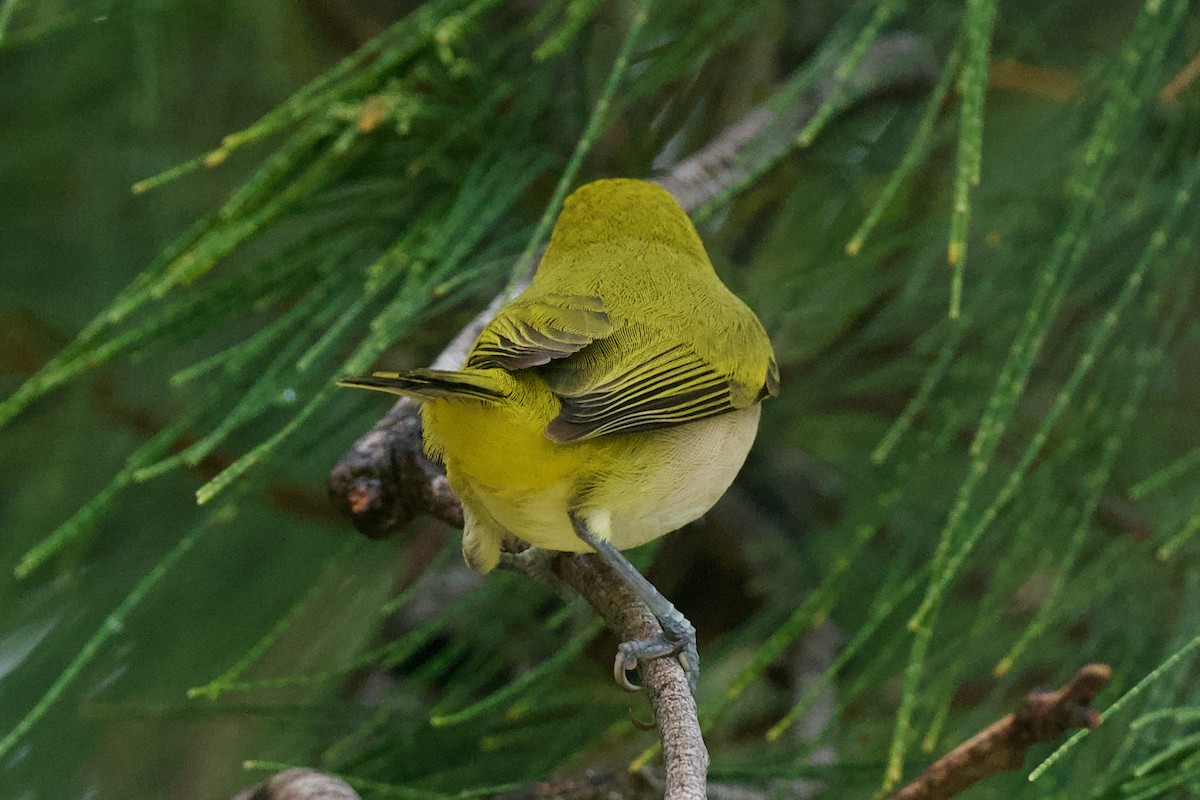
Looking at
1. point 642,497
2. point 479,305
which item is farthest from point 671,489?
point 479,305

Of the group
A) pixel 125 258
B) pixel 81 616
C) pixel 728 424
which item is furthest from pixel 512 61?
pixel 81 616

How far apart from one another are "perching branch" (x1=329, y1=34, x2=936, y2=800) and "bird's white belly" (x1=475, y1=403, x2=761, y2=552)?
0.16 feet

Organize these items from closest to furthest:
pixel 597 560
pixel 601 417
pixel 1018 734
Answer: pixel 1018 734 < pixel 601 417 < pixel 597 560

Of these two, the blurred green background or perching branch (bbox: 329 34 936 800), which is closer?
perching branch (bbox: 329 34 936 800)

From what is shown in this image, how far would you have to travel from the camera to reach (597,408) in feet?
2.93

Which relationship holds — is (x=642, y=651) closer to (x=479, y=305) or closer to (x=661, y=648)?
(x=661, y=648)

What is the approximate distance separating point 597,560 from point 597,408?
15 centimetres

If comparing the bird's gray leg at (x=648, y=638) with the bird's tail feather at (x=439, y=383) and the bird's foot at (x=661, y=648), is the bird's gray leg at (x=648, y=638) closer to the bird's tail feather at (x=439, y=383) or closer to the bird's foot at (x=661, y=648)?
the bird's foot at (x=661, y=648)

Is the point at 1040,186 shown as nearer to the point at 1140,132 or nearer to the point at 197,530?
the point at 1140,132

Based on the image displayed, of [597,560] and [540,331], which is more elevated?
[540,331]

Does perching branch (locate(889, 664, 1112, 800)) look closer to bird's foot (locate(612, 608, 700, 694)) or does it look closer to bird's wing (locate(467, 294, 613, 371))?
bird's foot (locate(612, 608, 700, 694))

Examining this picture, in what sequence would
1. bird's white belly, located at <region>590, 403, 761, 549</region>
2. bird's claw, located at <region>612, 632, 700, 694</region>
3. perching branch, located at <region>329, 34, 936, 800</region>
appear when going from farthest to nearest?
bird's white belly, located at <region>590, 403, 761, 549</region>
bird's claw, located at <region>612, 632, 700, 694</region>
perching branch, located at <region>329, 34, 936, 800</region>

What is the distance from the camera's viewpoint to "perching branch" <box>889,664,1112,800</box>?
0.76 metres

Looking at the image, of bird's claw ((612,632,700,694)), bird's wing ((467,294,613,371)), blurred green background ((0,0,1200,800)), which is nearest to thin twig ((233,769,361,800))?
blurred green background ((0,0,1200,800))
